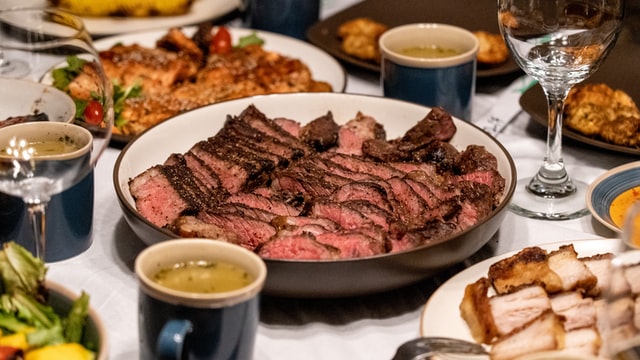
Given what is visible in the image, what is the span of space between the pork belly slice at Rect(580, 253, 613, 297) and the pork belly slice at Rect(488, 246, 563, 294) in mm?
67

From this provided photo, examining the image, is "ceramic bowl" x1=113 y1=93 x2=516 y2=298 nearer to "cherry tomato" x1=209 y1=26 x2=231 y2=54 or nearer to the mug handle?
the mug handle

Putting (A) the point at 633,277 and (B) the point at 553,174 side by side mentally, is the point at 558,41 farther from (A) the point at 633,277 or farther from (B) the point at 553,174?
(A) the point at 633,277

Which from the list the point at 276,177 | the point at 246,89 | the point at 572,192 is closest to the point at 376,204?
the point at 276,177

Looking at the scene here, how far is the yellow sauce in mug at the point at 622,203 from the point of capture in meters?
1.98

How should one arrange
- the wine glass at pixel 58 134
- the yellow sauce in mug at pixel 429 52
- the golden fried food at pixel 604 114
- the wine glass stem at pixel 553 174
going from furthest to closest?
the yellow sauce in mug at pixel 429 52, the golden fried food at pixel 604 114, the wine glass stem at pixel 553 174, the wine glass at pixel 58 134

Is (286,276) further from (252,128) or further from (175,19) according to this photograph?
(175,19)

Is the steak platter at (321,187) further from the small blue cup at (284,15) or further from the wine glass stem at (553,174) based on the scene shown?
the small blue cup at (284,15)

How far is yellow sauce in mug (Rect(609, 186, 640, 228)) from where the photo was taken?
1.98 metres

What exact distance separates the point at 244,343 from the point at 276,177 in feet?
1.99

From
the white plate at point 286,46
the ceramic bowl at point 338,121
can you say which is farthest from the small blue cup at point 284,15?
the ceramic bowl at point 338,121

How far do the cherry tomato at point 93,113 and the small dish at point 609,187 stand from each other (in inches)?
39.7

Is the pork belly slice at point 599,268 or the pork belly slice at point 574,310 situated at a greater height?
the pork belly slice at point 574,310

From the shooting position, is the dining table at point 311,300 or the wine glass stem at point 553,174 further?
the wine glass stem at point 553,174

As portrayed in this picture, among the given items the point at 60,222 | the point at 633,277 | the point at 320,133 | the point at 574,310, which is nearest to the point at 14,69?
the point at 60,222
